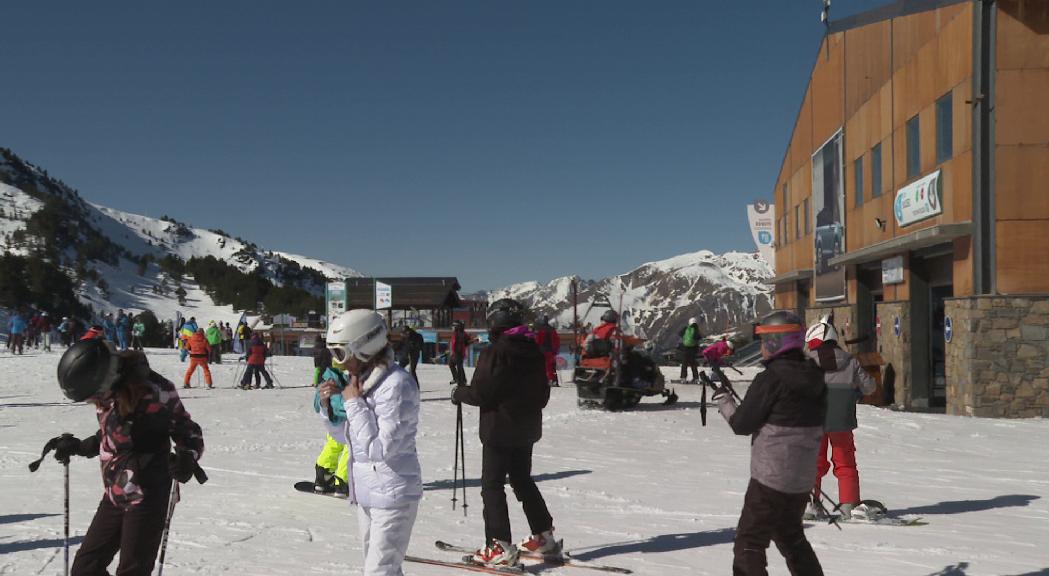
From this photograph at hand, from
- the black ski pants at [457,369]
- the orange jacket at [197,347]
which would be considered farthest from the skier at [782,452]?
the orange jacket at [197,347]

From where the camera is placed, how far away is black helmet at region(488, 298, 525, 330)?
5.91 meters

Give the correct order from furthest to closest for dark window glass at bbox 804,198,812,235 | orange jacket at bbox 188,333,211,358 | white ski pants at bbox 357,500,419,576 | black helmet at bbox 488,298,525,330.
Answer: dark window glass at bbox 804,198,812,235
orange jacket at bbox 188,333,211,358
black helmet at bbox 488,298,525,330
white ski pants at bbox 357,500,419,576

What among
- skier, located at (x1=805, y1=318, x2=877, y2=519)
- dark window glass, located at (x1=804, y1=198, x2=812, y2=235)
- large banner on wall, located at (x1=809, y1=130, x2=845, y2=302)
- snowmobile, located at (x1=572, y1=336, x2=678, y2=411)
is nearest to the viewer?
skier, located at (x1=805, y1=318, x2=877, y2=519)

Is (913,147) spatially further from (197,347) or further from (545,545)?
(197,347)

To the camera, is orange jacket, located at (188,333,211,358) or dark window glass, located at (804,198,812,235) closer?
orange jacket, located at (188,333,211,358)

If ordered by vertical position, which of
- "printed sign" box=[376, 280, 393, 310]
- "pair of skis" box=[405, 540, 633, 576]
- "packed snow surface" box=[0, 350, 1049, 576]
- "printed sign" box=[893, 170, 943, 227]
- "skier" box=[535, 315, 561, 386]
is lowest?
"packed snow surface" box=[0, 350, 1049, 576]

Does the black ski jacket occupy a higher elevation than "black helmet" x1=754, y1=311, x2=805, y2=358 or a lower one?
lower

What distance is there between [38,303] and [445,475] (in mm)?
58038

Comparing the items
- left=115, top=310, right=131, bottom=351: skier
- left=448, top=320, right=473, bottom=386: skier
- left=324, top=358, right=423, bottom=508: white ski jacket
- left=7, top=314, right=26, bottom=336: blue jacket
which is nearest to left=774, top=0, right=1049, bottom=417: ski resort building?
left=448, top=320, right=473, bottom=386: skier

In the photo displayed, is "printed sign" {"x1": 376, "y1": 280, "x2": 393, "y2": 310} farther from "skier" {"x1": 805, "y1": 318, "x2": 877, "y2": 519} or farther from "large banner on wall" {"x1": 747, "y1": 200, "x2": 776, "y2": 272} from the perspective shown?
"skier" {"x1": 805, "y1": 318, "x2": 877, "y2": 519}

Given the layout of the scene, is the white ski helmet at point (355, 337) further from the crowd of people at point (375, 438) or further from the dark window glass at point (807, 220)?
the dark window glass at point (807, 220)

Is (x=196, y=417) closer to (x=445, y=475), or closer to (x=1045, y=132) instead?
(x=445, y=475)

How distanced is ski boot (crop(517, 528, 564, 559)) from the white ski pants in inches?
75.2

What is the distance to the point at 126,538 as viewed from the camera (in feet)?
12.5
